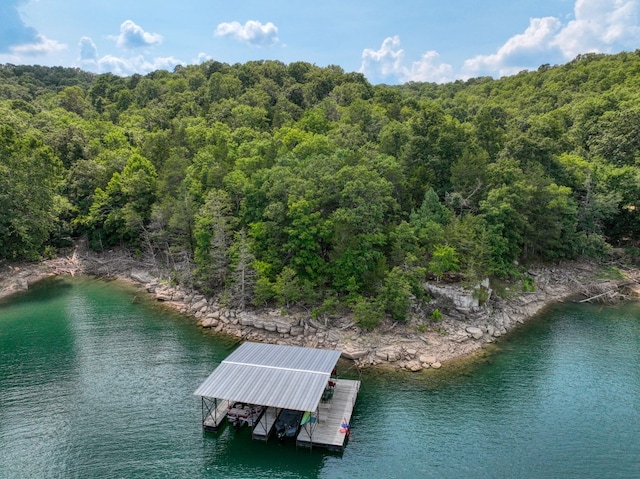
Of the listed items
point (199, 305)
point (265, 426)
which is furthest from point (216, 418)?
point (199, 305)

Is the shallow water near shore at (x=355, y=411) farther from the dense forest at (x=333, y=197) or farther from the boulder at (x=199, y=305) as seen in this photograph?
the dense forest at (x=333, y=197)

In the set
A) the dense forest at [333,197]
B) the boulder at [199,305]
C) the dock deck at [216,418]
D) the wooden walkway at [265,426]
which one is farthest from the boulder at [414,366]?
the boulder at [199,305]

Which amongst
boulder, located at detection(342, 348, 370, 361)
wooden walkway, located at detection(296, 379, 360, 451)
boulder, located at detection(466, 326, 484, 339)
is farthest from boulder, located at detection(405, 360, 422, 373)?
boulder, located at detection(466, 326, 484, 339)

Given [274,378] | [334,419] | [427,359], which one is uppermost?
[274,378]

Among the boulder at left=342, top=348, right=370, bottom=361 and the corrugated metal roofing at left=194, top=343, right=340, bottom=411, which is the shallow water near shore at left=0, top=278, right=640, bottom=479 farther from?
the corrugated metal roofing at left=194, top=343, right=340, bottom=411

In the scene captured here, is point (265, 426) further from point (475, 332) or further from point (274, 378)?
point (475, 332)

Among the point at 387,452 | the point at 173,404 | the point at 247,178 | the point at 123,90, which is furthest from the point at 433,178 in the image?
the point at 123,90
